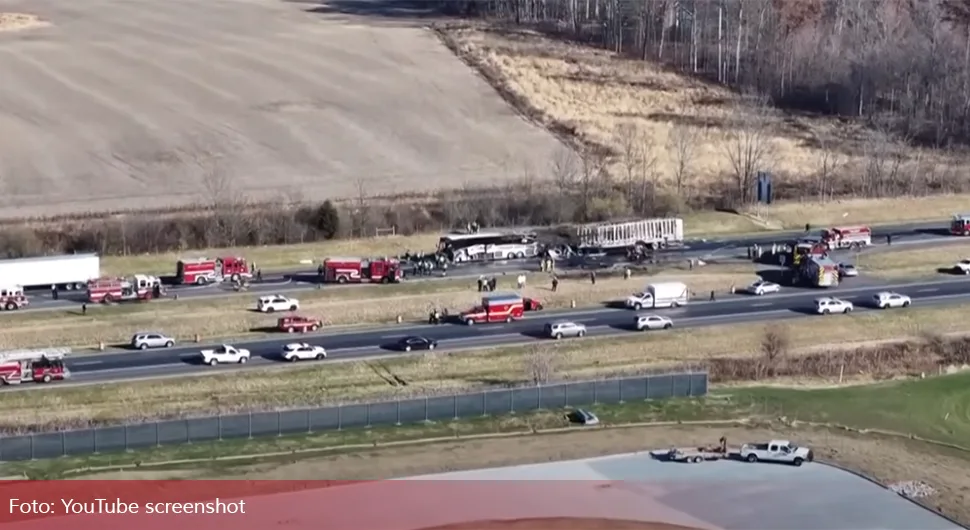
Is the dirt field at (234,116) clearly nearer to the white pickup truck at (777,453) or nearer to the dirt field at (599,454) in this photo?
the dirt field at (599,454)

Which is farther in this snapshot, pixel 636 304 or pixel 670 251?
→ pixel 670 251

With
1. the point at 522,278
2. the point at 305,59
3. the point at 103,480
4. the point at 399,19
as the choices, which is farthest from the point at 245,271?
the point at 399,19

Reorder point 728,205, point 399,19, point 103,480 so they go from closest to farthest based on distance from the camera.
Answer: point 103,480 < point 728,205 < point 399,19

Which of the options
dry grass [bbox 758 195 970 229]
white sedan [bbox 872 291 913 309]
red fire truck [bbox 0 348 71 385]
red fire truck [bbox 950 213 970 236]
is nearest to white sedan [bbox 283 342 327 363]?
red fire truck [bbox 0 348 71 385]

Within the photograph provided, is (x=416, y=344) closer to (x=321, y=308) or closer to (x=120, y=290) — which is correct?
(x=321, y=308)

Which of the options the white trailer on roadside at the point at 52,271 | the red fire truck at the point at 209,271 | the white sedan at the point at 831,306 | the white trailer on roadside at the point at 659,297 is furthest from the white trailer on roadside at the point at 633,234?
the white trailer on roadside at the point at 52,271

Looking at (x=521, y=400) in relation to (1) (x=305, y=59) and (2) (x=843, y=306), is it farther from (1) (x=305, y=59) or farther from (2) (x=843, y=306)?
(1) (x=305, y=59)

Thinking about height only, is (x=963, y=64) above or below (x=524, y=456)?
above

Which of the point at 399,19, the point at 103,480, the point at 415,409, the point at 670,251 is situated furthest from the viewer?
the point at 399,19
